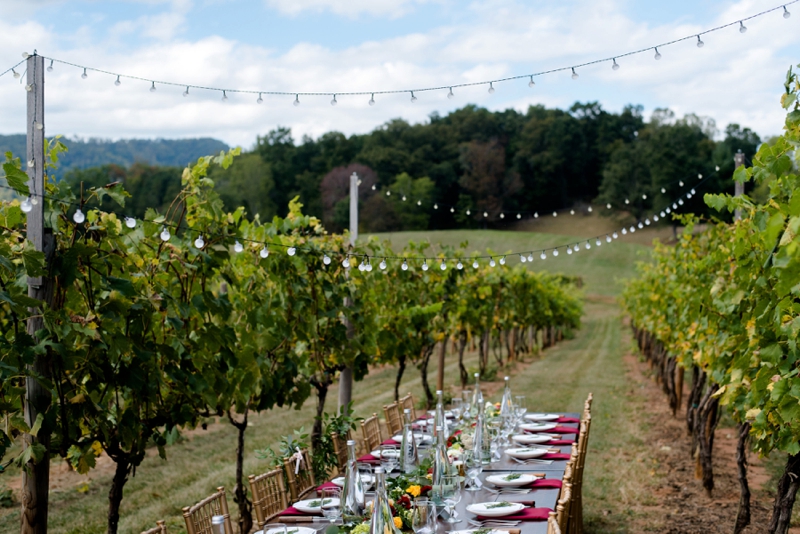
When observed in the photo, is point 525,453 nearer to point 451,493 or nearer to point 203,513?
point 451,493

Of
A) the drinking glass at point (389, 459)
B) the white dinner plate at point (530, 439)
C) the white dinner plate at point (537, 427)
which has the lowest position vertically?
the white dinner plate at point (537, 427)

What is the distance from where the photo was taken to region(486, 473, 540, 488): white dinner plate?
381 centimetres

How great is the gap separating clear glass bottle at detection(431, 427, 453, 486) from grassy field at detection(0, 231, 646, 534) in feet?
8.22

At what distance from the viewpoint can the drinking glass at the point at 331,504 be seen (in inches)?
128

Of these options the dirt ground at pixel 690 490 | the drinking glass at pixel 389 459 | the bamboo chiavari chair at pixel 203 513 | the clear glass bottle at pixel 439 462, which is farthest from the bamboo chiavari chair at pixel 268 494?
the dirt ground at pixel 690 490

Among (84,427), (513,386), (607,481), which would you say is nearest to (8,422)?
(84,427)

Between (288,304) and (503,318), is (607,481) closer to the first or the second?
(288,304)

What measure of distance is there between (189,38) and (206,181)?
6.78ft

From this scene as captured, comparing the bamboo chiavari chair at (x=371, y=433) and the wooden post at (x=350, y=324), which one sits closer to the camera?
the bamboo chiavari chair at (x=371, y=433)

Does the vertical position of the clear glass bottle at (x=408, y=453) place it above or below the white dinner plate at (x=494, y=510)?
above

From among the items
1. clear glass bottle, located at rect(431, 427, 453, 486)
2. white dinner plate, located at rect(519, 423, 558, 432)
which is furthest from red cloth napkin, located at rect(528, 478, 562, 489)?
white dinner plate, located at rect(519, 423, 558, 432)

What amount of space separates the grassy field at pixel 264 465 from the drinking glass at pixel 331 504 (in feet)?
8.07

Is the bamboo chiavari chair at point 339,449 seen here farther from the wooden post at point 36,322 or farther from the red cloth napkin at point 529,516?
the wooden post at point 36,322

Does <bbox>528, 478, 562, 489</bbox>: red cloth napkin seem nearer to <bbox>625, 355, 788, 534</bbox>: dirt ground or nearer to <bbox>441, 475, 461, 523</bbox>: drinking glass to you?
<bbox>441, 475, 461, 523</bbox>: drinking glass
